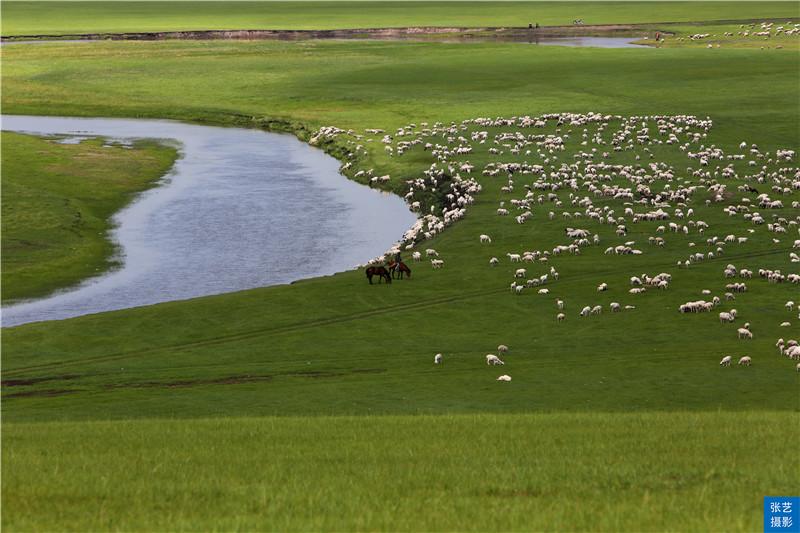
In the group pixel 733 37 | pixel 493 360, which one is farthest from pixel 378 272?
pixel 733 37

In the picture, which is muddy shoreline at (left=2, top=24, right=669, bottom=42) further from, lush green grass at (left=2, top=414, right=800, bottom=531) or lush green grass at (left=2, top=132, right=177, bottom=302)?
lush green grass at (left=2, top=414, right=800, bottom=531)

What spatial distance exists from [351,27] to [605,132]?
4597 inches

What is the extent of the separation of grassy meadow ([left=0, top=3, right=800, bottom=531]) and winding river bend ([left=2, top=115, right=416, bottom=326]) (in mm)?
3588

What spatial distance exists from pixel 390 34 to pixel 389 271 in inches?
5299

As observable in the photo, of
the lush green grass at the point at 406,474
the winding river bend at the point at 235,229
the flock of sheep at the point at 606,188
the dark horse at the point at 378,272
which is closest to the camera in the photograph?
the lush green grass at the point at 406,474

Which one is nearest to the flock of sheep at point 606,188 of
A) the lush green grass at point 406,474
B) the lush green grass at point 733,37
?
the lush green grass at point 406,474

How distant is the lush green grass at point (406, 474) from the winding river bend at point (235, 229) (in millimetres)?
24047

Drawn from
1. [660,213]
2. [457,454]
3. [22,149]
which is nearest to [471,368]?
[457,454]

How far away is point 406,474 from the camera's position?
681 inches

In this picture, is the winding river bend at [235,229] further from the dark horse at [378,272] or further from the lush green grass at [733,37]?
the lush green grass at [733,37]

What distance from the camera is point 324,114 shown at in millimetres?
97812

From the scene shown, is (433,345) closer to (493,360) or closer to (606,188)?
(493,360)

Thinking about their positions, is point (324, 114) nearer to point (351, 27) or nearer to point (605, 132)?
point (605, 132)

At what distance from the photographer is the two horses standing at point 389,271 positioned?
44.7m
